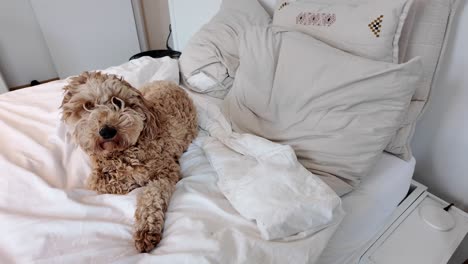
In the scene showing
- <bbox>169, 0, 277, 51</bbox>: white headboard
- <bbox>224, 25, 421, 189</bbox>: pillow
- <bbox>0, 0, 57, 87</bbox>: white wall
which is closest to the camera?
<bbox>224, 25, 421, 189</bbox>: pillow

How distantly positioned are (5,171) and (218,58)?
41.3 inches

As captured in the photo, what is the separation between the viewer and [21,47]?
117 inches

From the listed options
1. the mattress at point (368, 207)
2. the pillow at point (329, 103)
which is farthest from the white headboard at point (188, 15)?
the mattress at point (368, 207)

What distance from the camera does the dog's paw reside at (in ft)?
2.41

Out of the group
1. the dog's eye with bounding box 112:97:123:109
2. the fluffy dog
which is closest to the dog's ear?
the fluffy dog

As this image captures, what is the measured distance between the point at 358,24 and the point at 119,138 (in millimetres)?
959

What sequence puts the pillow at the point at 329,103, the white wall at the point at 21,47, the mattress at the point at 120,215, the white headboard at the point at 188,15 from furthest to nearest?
the white wall at the point at 21,47, the white headboard at the point at 188,15, the pillow at the point at 329,103, the mattress at the point at 120,215

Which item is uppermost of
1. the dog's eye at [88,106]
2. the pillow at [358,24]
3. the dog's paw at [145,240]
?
the pillow at [358,24]

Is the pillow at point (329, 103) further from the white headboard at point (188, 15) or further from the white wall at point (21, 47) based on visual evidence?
the white wall at point (21, 47)

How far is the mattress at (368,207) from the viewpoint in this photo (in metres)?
0.90

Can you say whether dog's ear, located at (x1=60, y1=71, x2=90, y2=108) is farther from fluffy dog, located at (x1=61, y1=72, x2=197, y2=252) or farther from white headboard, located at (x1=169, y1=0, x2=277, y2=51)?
white headboard, located at (x1=169, y1=0, x2=277, y2=51)

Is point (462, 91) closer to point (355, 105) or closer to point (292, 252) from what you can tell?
point (355, 105)

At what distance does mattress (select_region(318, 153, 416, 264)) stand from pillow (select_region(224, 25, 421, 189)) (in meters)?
0.07

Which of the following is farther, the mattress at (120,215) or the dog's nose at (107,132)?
the dog's nose at (107,132)
